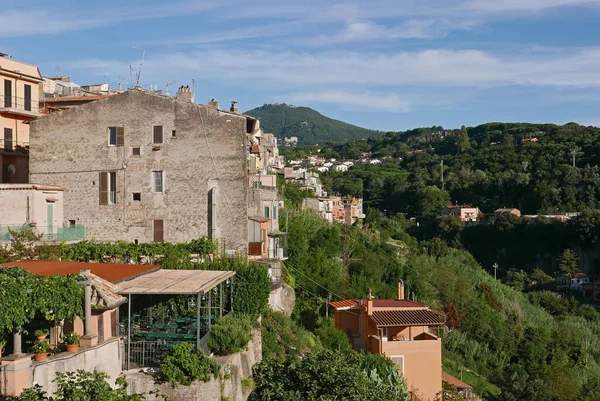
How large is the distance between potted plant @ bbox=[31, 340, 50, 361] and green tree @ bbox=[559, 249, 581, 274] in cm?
9258

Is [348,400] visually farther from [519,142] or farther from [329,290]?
[519,142]

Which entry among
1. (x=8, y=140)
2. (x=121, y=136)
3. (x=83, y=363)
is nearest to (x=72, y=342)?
(x=83, y=363)

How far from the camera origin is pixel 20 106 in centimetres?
3166

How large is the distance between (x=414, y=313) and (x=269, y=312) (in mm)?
7477

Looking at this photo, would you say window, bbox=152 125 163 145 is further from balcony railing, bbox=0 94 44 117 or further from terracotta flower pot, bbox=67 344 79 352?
terracotta flower pot, bbox=67 344 79 352

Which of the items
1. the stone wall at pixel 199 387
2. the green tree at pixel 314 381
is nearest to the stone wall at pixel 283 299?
the stone wall at pixel 199 387

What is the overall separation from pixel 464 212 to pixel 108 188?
3618 inches

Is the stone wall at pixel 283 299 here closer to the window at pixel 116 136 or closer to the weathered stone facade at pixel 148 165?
the weathered stone facade at pixel 148 165

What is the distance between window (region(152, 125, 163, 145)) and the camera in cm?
2833

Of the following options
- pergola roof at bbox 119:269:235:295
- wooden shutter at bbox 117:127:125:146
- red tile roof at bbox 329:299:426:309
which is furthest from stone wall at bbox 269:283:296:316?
wooden shutter at bbox 117:127:125:146

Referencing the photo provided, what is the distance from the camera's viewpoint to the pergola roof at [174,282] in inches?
663

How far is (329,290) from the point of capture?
1462 inches

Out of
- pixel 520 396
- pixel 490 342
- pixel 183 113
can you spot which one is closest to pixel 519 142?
pixel 490 342

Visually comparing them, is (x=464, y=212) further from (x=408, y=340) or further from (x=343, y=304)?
(x=408, y=340)
